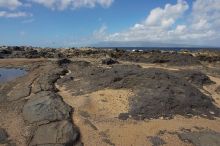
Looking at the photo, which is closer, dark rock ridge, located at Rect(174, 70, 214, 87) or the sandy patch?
the sandy patch

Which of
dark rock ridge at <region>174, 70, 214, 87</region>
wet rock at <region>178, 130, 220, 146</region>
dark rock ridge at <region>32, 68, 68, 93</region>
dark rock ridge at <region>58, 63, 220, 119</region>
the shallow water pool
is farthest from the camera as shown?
the shallow water pool

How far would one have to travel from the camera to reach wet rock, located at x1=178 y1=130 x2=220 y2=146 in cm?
1323

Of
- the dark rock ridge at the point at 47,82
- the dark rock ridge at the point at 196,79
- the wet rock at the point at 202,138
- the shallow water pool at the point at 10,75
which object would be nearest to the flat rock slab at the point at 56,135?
the wet rock at the point at 202,138

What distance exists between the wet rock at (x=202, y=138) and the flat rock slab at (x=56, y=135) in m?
4.67

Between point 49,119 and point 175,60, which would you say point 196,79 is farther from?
point 175,60

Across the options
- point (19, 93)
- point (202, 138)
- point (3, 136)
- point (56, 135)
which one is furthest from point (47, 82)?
point (202, 138)

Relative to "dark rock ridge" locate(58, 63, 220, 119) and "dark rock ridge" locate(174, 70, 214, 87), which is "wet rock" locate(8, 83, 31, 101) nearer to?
"dark rock ridge" locate(58, 63, 220, 119)

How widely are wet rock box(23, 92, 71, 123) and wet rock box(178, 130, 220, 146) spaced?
5.68 metres

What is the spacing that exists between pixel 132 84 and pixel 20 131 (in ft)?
27.0

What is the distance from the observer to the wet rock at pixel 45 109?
51.4ft

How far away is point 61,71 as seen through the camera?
28.3 m

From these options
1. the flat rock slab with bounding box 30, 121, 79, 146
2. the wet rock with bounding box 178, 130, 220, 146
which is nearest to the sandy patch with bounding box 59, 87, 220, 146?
the wet rock with bounding box 178, 130, 220, 146

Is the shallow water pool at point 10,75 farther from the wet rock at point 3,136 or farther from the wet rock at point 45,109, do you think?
the wet rock at point 3,136

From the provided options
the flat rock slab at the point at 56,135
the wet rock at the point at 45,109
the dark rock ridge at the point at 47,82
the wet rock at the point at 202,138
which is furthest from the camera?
the dark rock ridge at the point at 47,82
